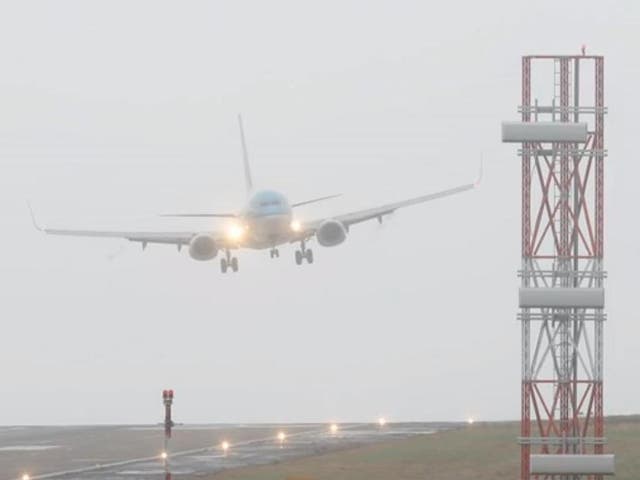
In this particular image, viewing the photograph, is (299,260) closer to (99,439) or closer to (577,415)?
(99,439)

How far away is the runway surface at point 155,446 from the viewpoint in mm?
93062

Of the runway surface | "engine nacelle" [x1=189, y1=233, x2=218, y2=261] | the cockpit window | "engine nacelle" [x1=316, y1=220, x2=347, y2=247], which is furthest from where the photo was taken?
"engine nacelle" [x1=189, y1=233, x2=218, y2=261]

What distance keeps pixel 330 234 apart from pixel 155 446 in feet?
76.8

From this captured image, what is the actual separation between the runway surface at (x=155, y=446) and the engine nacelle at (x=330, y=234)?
15.3m

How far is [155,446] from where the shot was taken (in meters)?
115

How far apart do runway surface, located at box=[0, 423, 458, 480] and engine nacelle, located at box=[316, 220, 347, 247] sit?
15.3 meters

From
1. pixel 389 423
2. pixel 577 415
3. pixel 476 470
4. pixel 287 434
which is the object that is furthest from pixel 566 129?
pixel 389 423

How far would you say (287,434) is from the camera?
12712 centimetres

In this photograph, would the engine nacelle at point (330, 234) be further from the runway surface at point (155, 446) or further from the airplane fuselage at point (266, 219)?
the runway surface at point (155, 446)

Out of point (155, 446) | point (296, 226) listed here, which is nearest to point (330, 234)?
point (296, 226)

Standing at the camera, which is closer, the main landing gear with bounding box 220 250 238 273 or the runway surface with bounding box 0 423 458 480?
the runway surface with bounding box 0 423 458 480

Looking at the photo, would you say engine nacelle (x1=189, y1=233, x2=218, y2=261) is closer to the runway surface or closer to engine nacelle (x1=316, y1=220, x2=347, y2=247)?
engine nacelle (x1=316, y1=220, x2=347, y2=247)

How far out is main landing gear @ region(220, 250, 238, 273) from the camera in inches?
4476

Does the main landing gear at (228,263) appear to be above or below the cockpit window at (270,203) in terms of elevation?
below
